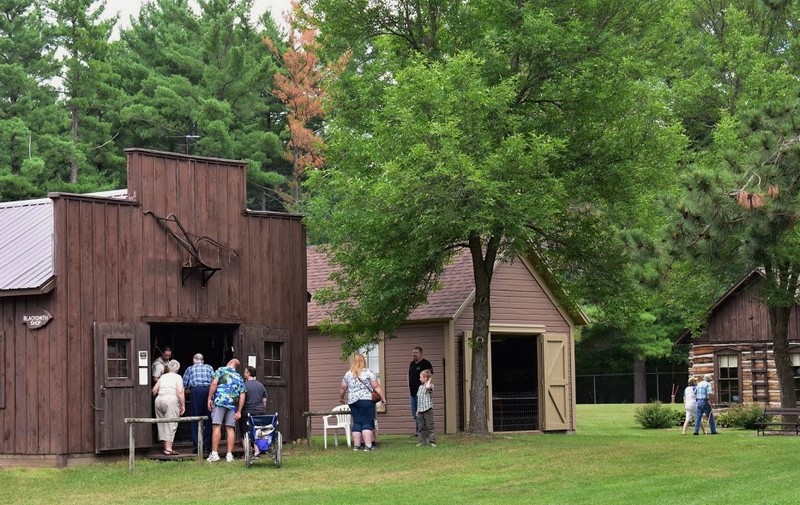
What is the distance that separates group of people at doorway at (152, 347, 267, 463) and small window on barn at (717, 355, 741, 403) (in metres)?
18.6

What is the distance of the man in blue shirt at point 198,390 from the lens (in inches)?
845

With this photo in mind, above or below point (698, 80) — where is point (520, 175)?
below

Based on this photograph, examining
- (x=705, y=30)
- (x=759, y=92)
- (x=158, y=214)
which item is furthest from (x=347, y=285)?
(x=705, y=30)

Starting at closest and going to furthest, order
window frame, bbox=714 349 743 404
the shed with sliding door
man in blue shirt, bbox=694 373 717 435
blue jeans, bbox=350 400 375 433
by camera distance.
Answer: blue jeans, bbox=350 400 375 433 → the shed with sliding door → man in blue shirt, bbox=694 373 717 435 → window frame, bbox=714 349 743 404

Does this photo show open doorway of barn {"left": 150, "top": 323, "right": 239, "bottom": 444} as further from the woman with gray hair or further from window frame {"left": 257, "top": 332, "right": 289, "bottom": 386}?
the woman with gray hair

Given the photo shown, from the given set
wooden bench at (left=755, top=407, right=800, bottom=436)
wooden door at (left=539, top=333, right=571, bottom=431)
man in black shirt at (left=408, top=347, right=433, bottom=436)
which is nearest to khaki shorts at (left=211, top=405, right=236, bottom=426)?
man in black shirt at (left=408, top=347, right=433, bottom=436)

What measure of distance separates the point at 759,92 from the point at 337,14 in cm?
1154

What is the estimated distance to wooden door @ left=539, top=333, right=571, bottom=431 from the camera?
28609 millimetres

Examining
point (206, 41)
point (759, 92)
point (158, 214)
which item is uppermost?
point (206, 41)

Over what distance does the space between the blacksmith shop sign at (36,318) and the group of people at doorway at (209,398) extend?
2049 mm

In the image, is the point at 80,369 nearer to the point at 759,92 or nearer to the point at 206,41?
the point at 759,92

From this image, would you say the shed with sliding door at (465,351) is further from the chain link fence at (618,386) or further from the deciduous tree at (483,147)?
the chain link fence at (618,386)

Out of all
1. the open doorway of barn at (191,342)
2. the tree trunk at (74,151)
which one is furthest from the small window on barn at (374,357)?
the tree trunk at (74,151)

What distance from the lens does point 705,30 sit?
1401 inches
